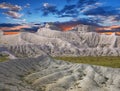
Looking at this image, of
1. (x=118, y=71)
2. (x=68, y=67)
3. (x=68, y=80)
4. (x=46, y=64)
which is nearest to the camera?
(x=68, y=80)

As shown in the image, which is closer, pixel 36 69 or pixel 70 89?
pixel 70 89

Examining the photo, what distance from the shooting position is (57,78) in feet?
310

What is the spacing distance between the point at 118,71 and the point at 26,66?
35098mm

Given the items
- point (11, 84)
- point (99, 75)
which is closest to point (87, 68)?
point (99, 75)

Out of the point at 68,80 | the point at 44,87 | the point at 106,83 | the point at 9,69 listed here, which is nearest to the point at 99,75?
the point at 106,83

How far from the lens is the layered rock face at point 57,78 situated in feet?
268

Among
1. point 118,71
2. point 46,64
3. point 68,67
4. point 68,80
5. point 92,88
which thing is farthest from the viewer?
point 46,64

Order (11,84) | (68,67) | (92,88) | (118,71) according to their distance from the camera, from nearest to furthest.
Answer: (11,84) → (92,88) → (118,71) → (68,67)

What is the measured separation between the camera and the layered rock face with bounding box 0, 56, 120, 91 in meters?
81.7

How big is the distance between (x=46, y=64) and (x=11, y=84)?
48018mm

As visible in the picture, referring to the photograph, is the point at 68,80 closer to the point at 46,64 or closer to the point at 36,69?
the point at 36,69

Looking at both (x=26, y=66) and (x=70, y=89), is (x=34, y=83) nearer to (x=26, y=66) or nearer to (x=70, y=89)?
(x=70, y=89)

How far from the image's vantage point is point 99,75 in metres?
98.0

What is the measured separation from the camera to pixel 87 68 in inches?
4181
